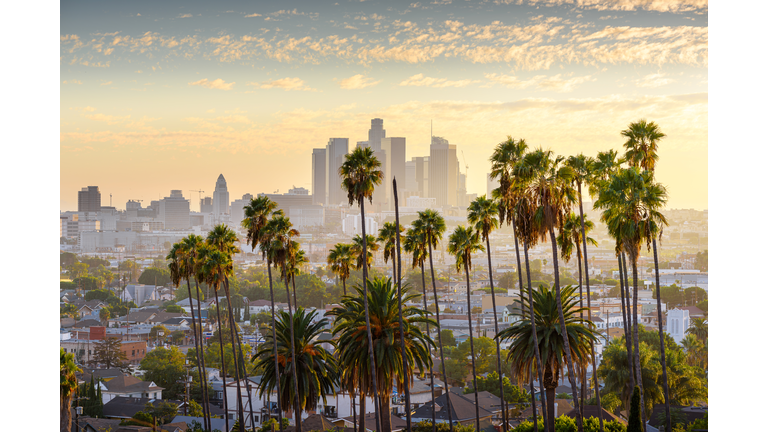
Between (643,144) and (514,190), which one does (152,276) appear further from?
(643,144)

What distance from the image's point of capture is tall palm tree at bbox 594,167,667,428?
56.0 ft

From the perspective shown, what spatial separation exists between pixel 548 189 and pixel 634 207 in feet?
8.92

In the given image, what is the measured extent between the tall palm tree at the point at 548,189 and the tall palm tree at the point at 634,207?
133 cm

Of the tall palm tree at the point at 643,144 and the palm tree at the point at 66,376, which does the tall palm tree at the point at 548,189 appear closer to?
the tall palm tree at the point at 643,144

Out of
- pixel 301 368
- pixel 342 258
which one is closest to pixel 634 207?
pixel 301 368

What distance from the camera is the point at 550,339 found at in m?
18.1

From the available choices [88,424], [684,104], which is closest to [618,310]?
[684,104]

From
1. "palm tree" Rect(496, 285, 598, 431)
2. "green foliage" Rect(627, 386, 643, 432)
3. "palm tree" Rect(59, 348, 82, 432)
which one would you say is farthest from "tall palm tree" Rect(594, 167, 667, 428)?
"palm tree" Rect(59, 348, 82, 432)

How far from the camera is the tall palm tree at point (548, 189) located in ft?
56.0

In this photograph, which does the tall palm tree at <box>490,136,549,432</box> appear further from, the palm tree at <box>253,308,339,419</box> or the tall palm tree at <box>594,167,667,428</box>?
the palm tree at <box>253,308,339,419</box>

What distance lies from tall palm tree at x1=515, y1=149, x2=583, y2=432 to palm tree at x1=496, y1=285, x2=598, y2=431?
68 centimetres

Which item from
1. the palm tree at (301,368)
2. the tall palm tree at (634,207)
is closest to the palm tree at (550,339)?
the tall palm tree at (634,207)

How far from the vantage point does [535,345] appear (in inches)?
686

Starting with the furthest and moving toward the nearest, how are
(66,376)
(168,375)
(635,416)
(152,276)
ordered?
1. (152,276)
2. (168,375)
3. (66,376)
4. (635,416)
